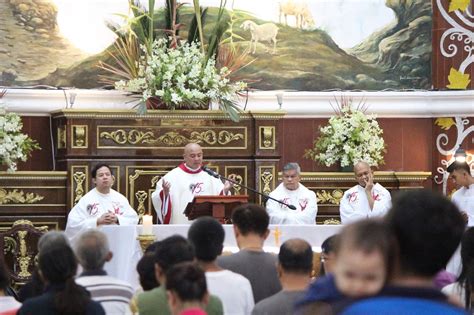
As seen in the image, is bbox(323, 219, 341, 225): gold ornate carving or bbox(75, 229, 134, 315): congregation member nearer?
bbox(75, 229, 134, 315): congregation member

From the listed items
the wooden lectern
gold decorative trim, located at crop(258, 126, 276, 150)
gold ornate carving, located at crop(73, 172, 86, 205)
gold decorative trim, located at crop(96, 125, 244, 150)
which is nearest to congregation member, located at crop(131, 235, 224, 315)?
the wooden lectern

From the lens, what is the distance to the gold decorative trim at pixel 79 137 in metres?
13.8

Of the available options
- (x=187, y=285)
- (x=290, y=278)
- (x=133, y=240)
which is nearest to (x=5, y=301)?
(x=290, y=278)

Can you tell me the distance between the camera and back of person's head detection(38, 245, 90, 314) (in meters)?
5.09

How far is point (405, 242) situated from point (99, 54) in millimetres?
12552

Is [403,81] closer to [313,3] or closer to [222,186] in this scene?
[313,3]

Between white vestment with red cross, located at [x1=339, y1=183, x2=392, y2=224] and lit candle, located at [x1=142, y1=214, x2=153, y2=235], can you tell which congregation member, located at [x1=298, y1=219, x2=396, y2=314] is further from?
Result: white vestment with red cross, located at [x1=339, y1=183, x2=392, y2=224]

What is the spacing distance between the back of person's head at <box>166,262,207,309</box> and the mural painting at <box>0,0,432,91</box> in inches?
435

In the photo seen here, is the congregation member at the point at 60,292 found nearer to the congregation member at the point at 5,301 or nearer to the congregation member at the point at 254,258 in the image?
the congregation member at the point at 5,301

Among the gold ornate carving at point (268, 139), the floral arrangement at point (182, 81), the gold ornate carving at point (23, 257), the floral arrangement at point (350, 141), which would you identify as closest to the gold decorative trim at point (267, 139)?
the gold ornate carving at point (268, 139)

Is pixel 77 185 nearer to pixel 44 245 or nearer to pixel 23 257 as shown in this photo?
pixel 23 257

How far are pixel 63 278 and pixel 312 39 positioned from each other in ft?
37.4

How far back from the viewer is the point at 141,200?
13875 millimetres

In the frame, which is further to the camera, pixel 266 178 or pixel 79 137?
pixel 266 178
